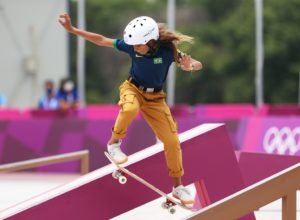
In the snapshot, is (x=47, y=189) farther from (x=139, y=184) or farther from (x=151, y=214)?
(x=139, y=184)

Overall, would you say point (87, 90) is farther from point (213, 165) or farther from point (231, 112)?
point (213, 165)

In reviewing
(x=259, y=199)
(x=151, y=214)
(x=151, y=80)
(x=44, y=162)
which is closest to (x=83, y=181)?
(x=151, y=80)

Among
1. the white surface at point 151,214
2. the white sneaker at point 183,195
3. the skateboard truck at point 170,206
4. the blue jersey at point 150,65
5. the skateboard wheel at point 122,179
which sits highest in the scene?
the blue jersey at point 150,65

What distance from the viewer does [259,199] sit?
815 cm

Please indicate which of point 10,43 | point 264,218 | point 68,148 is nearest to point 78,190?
point 264,218

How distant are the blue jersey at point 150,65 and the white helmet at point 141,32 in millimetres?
209

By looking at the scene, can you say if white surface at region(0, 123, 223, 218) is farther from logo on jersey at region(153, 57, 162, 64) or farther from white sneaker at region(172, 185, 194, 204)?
logo on jersey at region(153, 57, 162, 64)

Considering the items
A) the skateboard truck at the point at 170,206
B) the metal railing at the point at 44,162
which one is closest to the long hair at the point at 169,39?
the skateboard truck at the point at 170,206

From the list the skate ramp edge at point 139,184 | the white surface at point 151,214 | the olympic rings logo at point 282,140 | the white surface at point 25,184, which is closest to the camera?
the skate ramp edge at point 139,184

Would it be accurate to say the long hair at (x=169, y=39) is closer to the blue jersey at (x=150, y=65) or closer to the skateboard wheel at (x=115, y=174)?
the blue jersey at (x=150, y=65)

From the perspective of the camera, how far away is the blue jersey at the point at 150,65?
940 cm

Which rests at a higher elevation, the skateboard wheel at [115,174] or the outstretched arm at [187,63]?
the outstretched arm at [187,63]

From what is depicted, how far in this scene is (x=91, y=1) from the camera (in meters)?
74.3

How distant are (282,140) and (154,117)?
6.33 m
